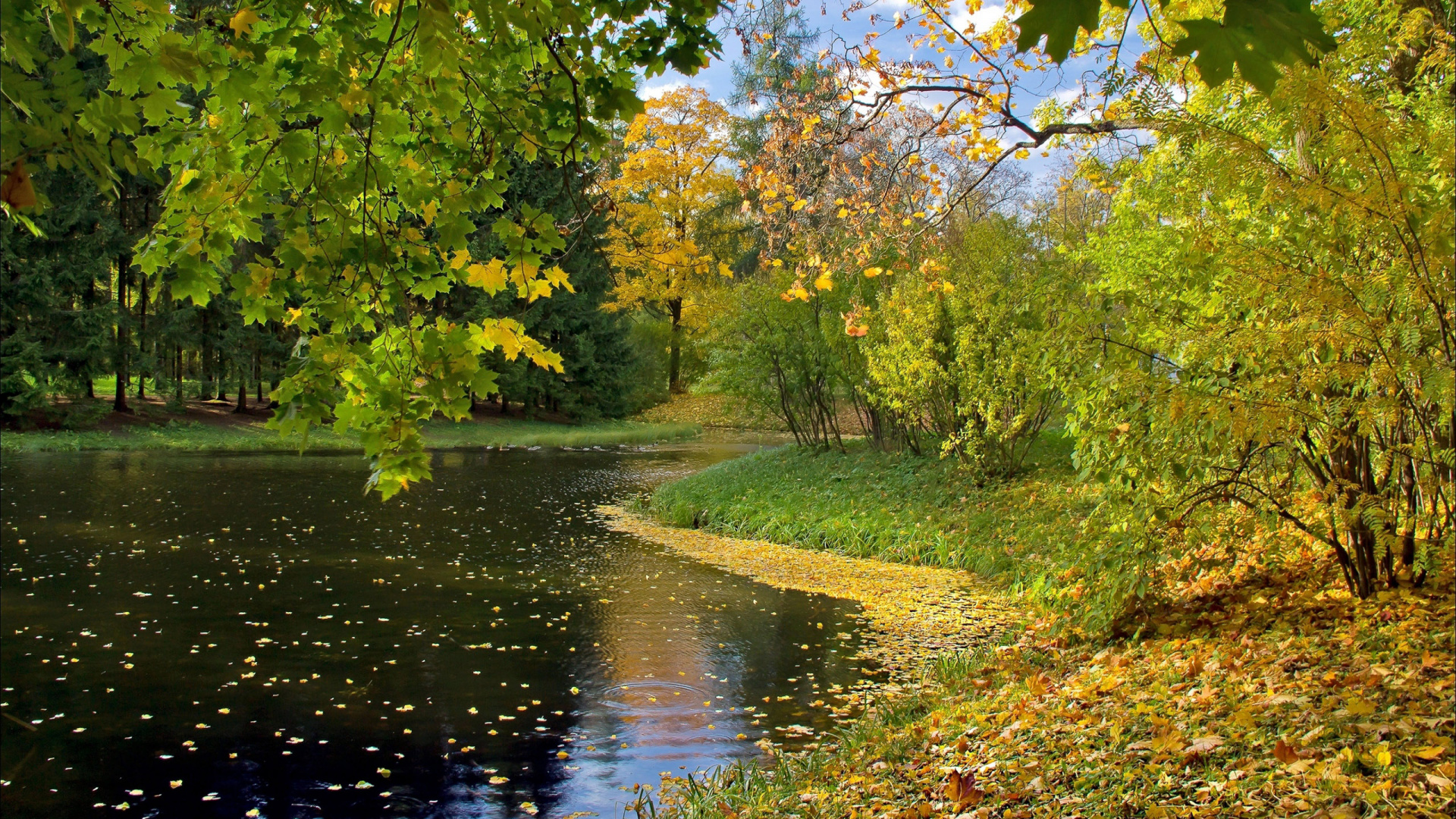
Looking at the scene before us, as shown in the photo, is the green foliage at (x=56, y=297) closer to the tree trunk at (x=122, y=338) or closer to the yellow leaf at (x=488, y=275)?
the tree trunk at (x=122, y=338)

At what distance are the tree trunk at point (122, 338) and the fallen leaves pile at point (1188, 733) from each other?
2068 cm

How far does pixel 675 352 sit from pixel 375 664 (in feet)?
93.4

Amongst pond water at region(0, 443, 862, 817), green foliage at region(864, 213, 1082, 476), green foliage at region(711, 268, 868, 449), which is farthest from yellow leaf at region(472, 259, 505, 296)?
green foliage at region(711, 268, 868, 449)

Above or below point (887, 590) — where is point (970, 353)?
above

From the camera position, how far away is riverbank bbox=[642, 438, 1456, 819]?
304cm

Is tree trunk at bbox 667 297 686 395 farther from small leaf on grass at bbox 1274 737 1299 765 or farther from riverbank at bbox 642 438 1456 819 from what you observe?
small leaf on grass at bbox 1274 737 1299 765

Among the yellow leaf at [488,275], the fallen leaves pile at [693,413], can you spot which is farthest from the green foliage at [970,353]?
the fallen leaves pile at [693,413]

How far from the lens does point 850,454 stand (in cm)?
1455

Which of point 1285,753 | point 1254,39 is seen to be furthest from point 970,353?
point 1254,39

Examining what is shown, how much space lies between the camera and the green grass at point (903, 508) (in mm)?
9102

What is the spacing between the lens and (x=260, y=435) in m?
20.9

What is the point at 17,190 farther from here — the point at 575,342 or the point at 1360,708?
the point at 575,342

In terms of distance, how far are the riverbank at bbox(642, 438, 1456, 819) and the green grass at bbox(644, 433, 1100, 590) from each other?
5.67 ft

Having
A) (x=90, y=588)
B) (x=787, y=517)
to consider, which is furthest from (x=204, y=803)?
(x=787, y=517)
